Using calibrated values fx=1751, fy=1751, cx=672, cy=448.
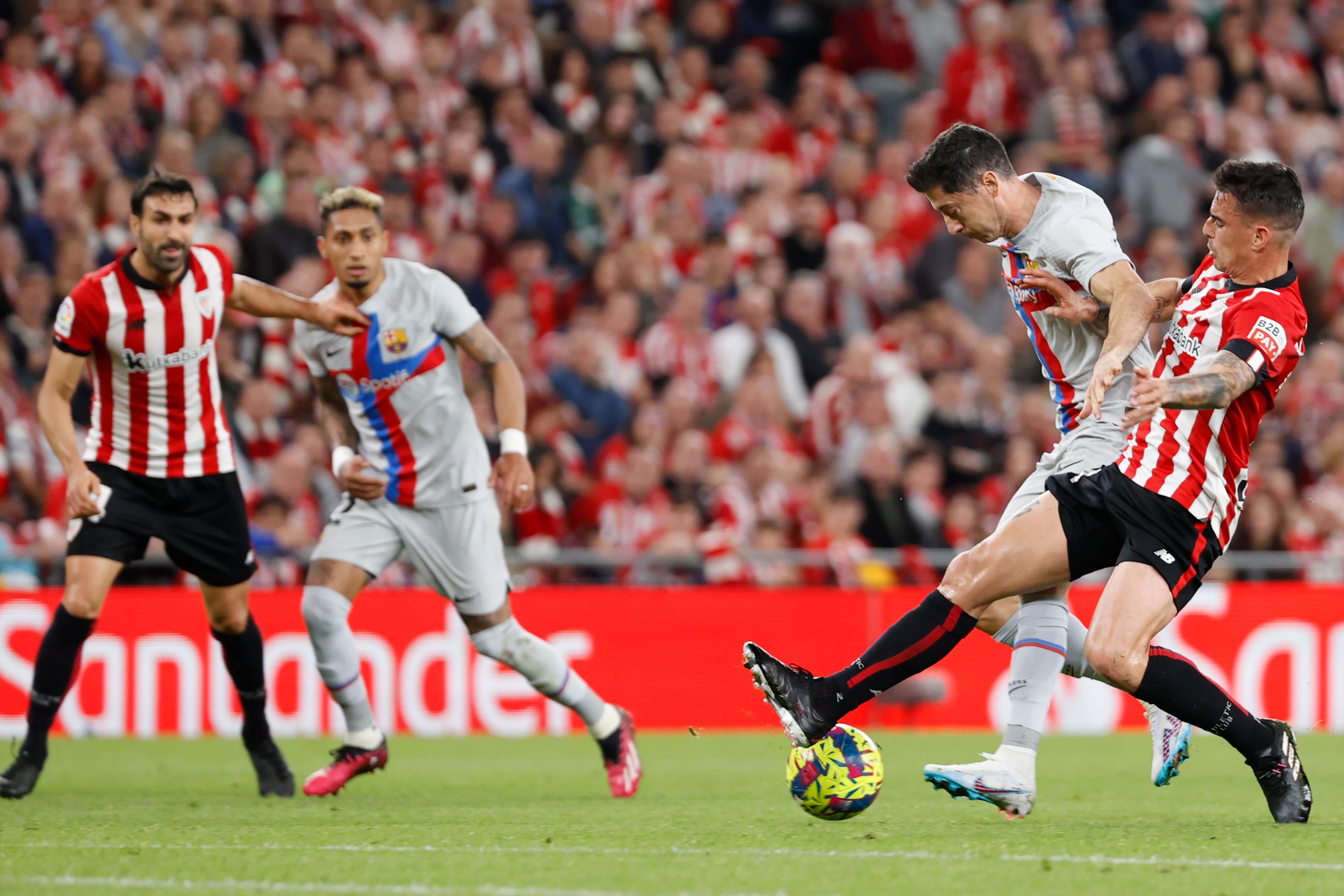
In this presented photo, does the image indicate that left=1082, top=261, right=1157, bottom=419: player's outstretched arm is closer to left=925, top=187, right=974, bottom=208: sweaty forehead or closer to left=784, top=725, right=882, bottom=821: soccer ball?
left=925, top=187, right=974, bottom=208: sweaty forehead

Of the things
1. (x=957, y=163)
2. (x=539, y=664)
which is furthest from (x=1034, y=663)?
(x=539, y=664)

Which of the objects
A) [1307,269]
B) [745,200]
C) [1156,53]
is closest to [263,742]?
[745,200]

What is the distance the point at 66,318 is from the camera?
6789 mm

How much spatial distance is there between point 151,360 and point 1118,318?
3.74 m

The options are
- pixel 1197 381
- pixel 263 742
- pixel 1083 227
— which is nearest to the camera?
pixel 1197 381

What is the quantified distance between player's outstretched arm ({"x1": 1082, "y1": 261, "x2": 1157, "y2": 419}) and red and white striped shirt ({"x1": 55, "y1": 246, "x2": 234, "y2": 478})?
3.51 metres

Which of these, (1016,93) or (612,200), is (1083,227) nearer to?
(612,200)

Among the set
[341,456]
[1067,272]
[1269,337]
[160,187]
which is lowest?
[341,456]

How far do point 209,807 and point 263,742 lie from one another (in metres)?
0.58

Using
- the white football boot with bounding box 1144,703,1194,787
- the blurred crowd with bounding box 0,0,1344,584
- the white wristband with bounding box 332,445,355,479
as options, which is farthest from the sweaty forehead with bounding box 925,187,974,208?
the blurred crowd with bounding box 0,0,1344,584

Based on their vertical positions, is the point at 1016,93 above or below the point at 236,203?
above

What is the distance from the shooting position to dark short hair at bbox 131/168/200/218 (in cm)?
676

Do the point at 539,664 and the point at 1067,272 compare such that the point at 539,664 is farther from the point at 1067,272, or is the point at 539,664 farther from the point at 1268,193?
the point at 1268,193

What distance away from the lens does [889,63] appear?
17.1 m
